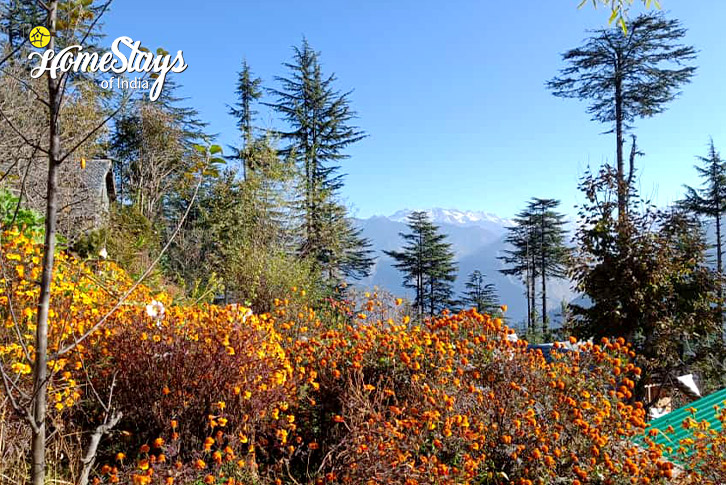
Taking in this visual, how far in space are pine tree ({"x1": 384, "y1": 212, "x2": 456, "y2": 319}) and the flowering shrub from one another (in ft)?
71.1

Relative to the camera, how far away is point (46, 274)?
3.69 feet

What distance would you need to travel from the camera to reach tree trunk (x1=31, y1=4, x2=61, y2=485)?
3.65 ft

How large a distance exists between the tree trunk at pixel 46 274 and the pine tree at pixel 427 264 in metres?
23.5

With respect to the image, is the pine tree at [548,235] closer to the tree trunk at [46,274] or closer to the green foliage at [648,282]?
the green foliage at [648,282]

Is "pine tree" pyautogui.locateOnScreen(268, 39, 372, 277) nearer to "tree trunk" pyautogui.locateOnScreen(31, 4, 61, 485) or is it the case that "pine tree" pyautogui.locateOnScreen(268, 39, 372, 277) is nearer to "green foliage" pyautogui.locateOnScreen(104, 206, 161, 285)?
"green foliage" pyautogui.locateOnScreen(104, 206, 161, 285)

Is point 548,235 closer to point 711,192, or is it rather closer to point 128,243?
point 711,192

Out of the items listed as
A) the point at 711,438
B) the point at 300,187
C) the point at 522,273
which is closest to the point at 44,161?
the point at 300,187

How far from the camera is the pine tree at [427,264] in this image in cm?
2473

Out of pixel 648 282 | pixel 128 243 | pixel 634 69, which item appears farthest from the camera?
pixel 634 69

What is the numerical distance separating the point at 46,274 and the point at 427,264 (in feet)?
79.5

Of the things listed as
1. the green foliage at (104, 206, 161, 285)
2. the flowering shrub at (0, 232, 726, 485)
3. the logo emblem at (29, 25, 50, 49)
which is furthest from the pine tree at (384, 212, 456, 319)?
the logo emblem at (29, 25, 50, 49)

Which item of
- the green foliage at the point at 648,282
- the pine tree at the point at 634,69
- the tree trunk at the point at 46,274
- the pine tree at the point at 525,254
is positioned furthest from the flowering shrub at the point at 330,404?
the pine tree at the point at 525,254

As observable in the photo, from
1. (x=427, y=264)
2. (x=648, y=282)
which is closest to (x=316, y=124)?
(x=427, y=264)

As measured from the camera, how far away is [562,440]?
249 centimetres
